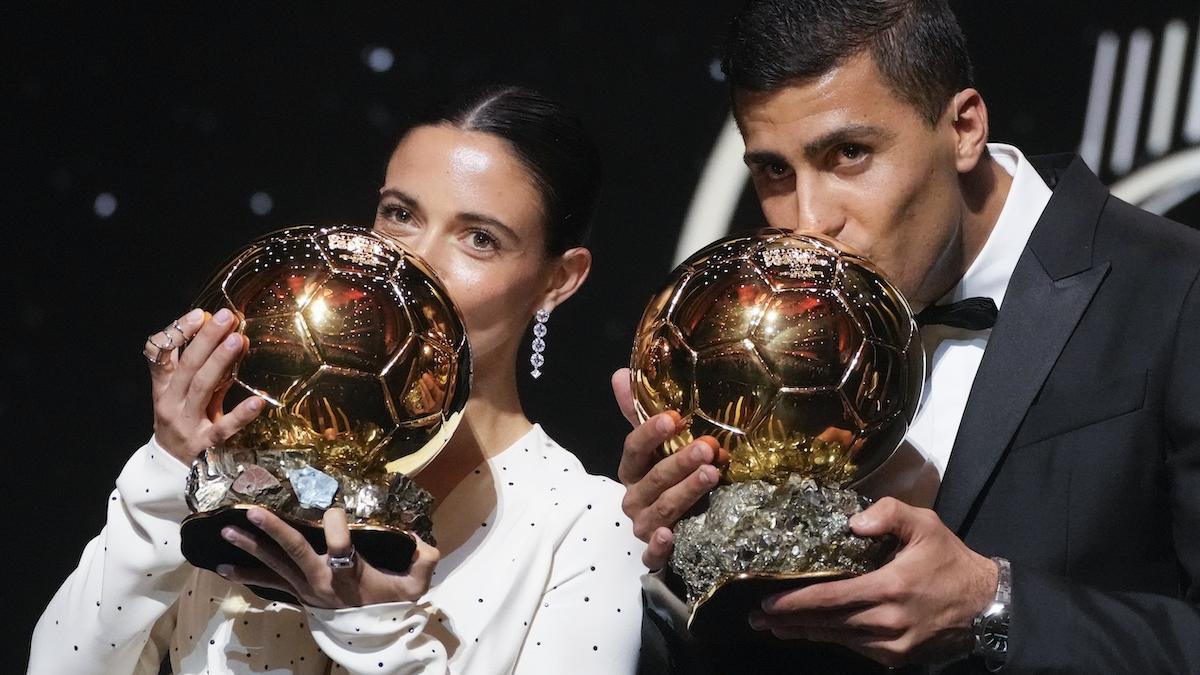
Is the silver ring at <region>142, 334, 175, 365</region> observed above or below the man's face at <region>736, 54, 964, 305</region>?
below

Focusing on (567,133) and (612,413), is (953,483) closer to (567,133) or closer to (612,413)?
(567,133)

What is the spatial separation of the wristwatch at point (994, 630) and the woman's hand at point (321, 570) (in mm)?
650

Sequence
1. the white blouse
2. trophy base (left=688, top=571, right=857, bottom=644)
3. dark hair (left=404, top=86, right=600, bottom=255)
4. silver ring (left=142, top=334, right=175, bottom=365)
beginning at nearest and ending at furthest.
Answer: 1. trophy base (left=688, top=571, right=857, bottom=644)
2. silver ring (left=142, top=334, right=175, bottom=365)
3. the white blouse
4. dark hair (left=404, top=86, right=600, bottom=255)

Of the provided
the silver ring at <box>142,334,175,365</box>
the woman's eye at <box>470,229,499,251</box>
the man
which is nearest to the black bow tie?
the man

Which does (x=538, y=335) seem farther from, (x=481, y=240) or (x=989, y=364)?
(x=989, y=364)

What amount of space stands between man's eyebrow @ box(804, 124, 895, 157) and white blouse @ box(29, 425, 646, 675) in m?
0.62

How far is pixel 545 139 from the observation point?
2.42m

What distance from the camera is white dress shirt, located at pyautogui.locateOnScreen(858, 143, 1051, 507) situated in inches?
80.7

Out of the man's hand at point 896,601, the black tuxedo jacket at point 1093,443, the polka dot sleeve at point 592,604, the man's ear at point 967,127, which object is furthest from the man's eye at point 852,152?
the polka dot sleeve at point 592,604

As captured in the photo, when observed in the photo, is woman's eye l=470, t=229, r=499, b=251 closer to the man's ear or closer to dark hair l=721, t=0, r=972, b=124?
dark hair l=721, t=0, r=972, b=124

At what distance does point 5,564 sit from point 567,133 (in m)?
1.47

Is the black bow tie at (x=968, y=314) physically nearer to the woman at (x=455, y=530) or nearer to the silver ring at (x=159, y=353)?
the woman at (x=455, y=530)

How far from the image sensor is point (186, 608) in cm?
220

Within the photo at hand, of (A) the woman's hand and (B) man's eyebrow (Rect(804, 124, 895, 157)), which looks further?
(B) man's eyebrow (Rect(804, 124, 895, 157))
